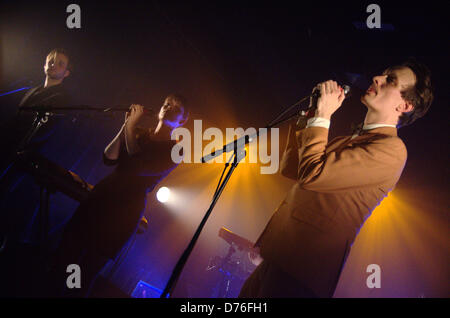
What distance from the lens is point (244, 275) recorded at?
17.6 feet

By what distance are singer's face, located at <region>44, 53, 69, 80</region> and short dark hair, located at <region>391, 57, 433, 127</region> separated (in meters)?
3.99

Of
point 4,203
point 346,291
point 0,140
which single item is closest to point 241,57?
point 0,140

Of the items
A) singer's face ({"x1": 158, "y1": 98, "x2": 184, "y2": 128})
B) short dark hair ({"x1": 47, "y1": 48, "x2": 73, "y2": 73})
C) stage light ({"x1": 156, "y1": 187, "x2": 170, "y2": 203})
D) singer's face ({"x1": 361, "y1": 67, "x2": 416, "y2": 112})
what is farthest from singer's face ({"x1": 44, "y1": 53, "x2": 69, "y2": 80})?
singer's face ({"x1": 361, "y1": 67, "x2": 416, "y2": 112})

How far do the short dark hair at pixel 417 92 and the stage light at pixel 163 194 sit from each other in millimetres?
4702

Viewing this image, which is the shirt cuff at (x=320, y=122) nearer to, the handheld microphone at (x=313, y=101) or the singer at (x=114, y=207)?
the handheld microphone at (x=313, y=101)

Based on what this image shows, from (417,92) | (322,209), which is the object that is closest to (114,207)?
(322,209)

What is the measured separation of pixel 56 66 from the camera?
325 centimetres

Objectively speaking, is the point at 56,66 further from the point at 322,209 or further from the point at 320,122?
the point at 322,209

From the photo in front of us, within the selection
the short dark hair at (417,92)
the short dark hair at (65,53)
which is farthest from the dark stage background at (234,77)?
the short dark hair at (417,92)

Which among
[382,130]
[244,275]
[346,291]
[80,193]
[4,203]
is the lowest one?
[346,291]

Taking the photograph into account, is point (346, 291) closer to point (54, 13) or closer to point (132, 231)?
point (132, 231)

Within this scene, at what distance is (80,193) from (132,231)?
710 mm

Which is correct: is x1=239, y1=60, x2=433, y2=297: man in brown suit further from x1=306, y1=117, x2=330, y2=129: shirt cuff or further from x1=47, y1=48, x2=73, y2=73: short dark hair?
x1=47, y1=48, x2=73, y2=73: short dark hair

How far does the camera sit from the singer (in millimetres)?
1884
